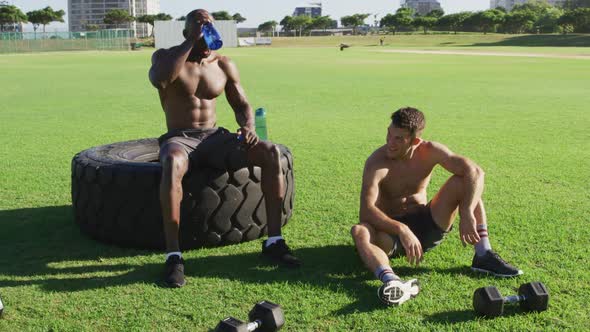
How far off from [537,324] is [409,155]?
4.75ft

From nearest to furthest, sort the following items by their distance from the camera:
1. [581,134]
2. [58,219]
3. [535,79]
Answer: [58,219]
[581,134]
[535,79]

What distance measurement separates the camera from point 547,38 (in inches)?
3238

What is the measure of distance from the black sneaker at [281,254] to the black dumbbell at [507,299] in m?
1.32

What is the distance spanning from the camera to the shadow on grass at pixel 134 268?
432 centimetres

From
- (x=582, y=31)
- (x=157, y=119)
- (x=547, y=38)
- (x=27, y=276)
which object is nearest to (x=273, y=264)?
(x=27, y=276)

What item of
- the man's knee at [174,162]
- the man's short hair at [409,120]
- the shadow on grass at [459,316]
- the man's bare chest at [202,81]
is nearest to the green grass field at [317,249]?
the shadow on grass at [459,316]

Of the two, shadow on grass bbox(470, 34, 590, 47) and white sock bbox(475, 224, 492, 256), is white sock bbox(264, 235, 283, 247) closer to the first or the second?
white sock bbox(475, 224, 492, 256)

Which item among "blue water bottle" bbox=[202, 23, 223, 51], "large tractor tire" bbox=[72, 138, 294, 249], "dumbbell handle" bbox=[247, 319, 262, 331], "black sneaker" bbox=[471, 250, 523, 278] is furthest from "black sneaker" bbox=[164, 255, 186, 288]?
"black sneaker" bbox=[471, 250, 523, 278]

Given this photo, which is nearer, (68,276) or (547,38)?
(68,276)

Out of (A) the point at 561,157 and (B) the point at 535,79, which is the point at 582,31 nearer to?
(B) the point at 535,79

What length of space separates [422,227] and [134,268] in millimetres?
2051

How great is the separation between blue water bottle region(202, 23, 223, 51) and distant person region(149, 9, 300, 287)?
0.15ft

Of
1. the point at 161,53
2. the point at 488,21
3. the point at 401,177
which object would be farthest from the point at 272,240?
the point at 488,21

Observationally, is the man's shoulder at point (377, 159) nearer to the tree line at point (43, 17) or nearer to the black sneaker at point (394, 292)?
the black sneaker at point (394, 292)
